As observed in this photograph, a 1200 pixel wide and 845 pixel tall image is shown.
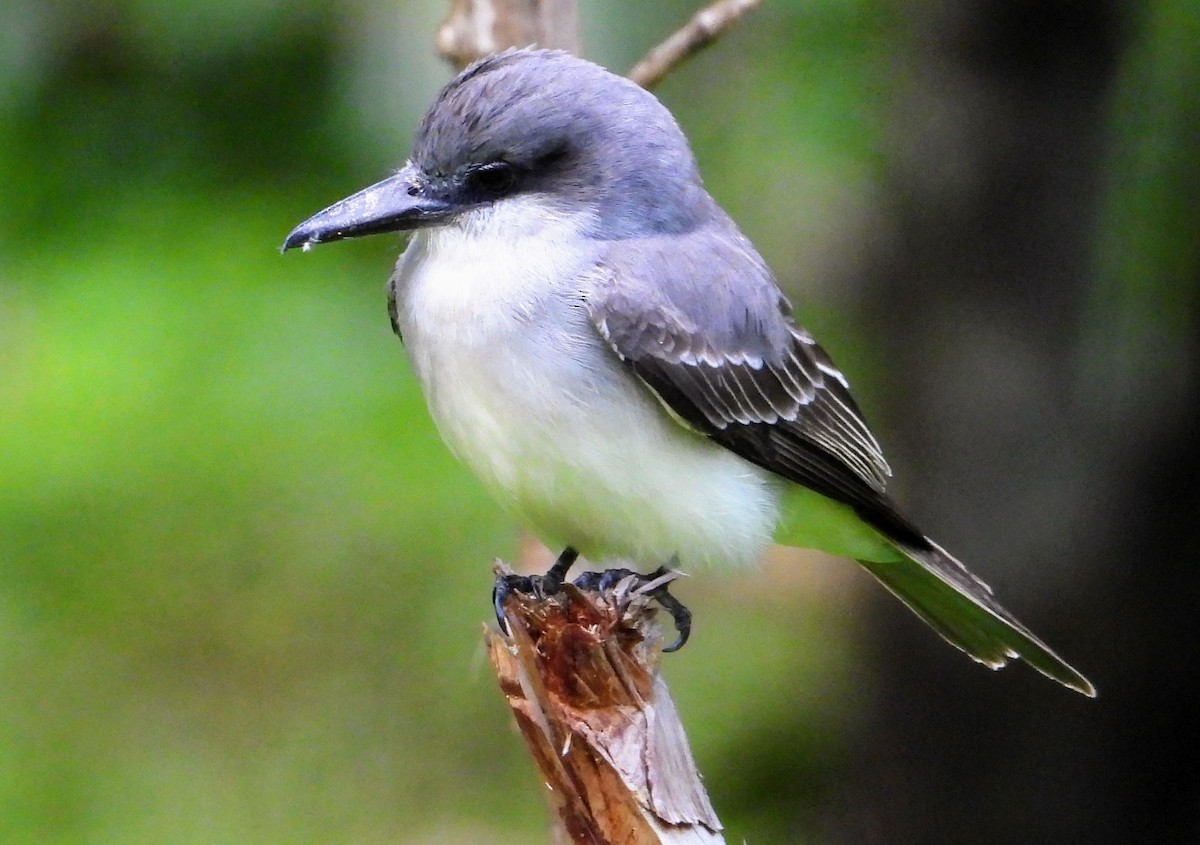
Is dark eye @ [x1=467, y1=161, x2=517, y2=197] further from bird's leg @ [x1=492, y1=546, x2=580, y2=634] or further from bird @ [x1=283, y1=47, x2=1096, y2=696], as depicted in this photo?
bird's leg @ [x1=492, y1=546, x2=580, y2=634]

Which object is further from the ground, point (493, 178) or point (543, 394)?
point (493, 178)

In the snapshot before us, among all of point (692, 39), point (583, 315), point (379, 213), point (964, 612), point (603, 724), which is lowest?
point (964, 612)

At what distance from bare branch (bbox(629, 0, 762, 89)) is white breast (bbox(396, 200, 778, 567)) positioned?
617 mm

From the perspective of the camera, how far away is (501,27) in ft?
11.1

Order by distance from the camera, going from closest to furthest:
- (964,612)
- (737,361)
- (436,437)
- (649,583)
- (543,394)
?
(543,394), (649,583), (737,361), (964,612), (436,437)

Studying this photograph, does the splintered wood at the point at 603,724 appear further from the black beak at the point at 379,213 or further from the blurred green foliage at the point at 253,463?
the blurred green foliage at the point at 253,463

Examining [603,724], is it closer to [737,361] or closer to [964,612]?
[737,361]

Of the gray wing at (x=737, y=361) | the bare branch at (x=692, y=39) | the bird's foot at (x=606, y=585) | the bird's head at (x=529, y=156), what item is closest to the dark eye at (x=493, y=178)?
the bird's head at (x=529, y=156)

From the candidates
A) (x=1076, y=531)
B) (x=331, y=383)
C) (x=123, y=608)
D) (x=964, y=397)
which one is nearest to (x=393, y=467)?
(x=331, y=383)

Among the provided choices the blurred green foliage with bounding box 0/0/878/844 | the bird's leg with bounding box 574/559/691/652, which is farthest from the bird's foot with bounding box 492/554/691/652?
the blurred green foliage with bounding box 0/0/878/844

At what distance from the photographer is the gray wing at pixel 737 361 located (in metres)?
2.74

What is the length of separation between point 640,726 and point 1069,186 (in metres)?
2.35

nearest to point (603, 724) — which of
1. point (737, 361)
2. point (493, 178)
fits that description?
point (737, 361)

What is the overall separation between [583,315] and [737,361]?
0.44 meters
